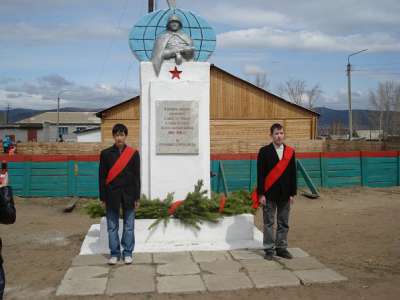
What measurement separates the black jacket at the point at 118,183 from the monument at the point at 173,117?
1.18 m

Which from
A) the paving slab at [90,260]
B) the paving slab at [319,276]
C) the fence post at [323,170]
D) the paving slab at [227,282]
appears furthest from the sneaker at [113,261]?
the fence post at [323,170]

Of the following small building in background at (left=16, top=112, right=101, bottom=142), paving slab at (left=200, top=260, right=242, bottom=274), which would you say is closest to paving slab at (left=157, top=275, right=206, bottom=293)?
paving slab at (left=200, top=260, right=242, bottom=274)

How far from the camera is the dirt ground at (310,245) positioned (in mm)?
4941

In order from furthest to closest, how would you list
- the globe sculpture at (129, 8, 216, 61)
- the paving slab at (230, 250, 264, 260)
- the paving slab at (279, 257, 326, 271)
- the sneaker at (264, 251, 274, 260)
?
1. the globe sculpture at (129, 8, 216, 61)
2. the paving slab at (230, 250, 264, 260)
3. the sneaker at (264, 251, 274, 260)
4. the paving slab at (279, 257, 326, 271)

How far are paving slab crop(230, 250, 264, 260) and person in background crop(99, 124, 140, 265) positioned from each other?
1.37 metres

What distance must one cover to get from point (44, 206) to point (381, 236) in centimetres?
880

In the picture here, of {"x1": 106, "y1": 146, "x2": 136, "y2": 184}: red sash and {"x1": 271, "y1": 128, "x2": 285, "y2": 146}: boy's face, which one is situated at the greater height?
{"x1": 271, "y1": 128, "x2": 285, "y2": 146}: boy's face

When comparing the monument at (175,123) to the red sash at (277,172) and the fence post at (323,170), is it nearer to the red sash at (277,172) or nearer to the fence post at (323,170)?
the red sash at (277,172)

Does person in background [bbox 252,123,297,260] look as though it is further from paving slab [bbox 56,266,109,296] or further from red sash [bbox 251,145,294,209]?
paving slab [bbox 56,266,109,296]

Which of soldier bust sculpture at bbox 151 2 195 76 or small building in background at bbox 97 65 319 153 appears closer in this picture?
soldier bust sculpture at bbox 151 2 195 76

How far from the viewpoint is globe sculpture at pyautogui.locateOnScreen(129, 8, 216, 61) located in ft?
24.8

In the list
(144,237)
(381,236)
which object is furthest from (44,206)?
(381,236)

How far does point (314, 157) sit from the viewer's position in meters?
15.1

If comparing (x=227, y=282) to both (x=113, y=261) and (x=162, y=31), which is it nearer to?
(x=113, y=261)
